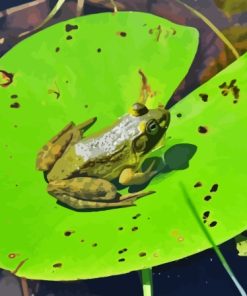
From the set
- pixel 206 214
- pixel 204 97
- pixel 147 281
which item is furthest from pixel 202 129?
pixel 147 281

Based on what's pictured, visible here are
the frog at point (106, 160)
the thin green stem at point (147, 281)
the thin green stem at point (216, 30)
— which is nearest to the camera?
the thin green stem at point (147, 281)

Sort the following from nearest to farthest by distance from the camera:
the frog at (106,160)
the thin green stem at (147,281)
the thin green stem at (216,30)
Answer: the thin green stem at (147,281) < the frog at (106,160) < the thin green stem at (216,30)

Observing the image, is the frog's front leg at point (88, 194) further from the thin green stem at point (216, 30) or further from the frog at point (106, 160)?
the thin green stem at point (216, 30)

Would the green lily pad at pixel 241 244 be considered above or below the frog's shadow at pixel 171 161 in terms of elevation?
below

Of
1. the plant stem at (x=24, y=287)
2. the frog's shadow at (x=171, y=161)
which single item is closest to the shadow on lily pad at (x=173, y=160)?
the frog's shadow at (x=171, y=161)

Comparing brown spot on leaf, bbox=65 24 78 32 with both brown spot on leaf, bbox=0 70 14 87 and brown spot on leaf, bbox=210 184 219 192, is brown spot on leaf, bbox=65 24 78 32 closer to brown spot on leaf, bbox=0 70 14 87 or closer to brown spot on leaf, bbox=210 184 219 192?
brown spot on leaf, bbox=0 70 14 87

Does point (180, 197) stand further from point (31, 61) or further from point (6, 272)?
point (31, 61)

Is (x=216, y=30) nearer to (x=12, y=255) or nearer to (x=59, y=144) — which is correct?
(x=59, y=144)
